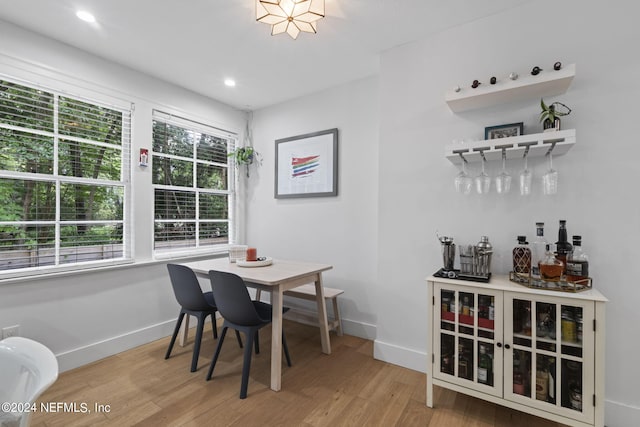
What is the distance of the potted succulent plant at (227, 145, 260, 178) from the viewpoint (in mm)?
3859

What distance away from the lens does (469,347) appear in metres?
1.89

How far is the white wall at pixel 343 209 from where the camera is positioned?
3.10 meters

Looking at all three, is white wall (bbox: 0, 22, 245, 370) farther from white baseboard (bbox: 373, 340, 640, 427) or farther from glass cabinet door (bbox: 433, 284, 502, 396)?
glass cabinet door (bbox: 433, 284, 502, 396)

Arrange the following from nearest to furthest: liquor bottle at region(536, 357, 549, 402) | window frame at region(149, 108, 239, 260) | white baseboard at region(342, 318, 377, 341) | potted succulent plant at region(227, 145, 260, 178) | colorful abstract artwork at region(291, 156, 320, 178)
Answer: liquor bottle at region(536, 357, 549, 402) < white baseboard at region(342, 318, 377, 341) < window frame at region(149, 108, 239, 260) < colorful abstract artwork at region(291, 156, 320, 178) < potted succulent plant at region(227, 145, 260, 178)

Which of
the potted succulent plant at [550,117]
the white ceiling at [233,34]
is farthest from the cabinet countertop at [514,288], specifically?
the white ceiling at [233,34]

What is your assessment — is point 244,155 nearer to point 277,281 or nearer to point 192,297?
point 192,297

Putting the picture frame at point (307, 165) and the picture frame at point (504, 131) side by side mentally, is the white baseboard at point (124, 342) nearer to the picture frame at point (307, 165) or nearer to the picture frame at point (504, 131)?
the picture frame at point (307, 165)

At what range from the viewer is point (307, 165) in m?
3.52

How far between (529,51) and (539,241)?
1270 mm

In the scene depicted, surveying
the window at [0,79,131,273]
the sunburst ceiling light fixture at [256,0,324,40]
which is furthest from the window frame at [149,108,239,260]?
the sunburst ceiling light fixture at [256,0,324,40]

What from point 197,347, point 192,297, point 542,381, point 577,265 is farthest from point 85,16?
point 542,381

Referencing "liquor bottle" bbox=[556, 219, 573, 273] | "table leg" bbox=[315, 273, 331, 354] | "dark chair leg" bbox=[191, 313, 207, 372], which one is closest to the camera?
"liquor bottle" bbox=[556, 219, 573, 273]

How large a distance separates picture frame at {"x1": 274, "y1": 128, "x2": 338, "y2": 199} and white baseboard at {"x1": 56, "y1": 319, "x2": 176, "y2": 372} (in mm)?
1895

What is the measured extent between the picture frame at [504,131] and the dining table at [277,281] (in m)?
1.64
